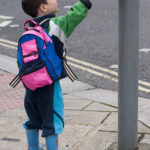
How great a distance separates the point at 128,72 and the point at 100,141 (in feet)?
2.84

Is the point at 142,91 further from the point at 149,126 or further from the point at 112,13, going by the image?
the point at 112,13

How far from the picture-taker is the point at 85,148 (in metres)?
3.94

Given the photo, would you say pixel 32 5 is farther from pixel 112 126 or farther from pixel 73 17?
pixel 112 126

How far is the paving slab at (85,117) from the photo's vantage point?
15.0 ft

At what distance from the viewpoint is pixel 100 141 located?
13.3 ft

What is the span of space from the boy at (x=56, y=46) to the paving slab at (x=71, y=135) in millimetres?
525

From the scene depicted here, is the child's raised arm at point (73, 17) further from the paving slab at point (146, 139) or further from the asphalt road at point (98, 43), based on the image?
the asphalt road at point (98, 43)

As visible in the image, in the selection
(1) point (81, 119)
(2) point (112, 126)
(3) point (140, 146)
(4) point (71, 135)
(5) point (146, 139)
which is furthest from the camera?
(1) point (81, 119)

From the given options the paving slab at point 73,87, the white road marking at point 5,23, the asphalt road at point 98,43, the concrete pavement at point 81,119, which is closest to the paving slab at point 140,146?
the concrete pavement at point 81,119

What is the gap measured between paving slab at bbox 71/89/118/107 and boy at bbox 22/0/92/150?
1.79m

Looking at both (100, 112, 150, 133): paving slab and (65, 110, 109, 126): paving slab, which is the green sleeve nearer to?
(100, 112, 150, 133): paving slab

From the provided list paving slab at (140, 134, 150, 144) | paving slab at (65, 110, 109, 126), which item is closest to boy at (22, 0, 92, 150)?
paving slab at (140, 134, 150, 144)

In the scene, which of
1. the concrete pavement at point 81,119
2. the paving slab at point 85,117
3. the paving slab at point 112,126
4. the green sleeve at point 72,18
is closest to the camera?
the green sleeve at point 72,18

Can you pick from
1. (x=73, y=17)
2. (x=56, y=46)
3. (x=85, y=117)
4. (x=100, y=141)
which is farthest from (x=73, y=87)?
(x=73, y=17)
